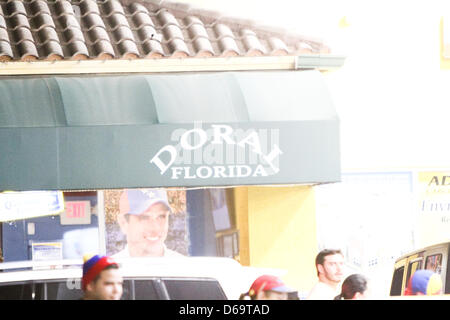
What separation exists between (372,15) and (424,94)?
115 centimetres

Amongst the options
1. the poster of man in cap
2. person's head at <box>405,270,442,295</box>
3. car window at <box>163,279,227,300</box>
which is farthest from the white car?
person's head at <box>405,270,442,295</box>

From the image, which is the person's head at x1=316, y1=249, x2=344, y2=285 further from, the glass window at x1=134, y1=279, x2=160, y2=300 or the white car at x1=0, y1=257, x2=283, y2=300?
the glass window at x1=134, y1=279, x2=160, y2=300

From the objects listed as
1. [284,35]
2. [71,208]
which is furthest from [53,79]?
[284,35]

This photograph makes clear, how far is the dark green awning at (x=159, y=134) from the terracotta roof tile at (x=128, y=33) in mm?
463

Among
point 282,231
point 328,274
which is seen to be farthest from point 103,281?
point 328,274

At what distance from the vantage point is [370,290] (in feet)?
36.4

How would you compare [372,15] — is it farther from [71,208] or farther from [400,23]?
[71,208]

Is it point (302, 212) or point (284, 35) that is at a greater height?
point (284, 35)

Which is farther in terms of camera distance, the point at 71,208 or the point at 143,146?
the point at 71,208

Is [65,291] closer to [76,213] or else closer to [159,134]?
[76,213]

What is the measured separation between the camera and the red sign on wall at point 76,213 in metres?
11.4

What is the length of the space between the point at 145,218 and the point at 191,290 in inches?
66.6

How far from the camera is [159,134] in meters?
10.2

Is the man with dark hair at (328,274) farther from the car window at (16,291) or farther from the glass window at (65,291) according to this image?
the car window at (16,291)
